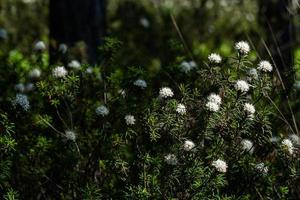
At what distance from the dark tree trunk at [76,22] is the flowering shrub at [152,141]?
154 centimetres

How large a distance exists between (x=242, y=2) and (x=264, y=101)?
5793 mm

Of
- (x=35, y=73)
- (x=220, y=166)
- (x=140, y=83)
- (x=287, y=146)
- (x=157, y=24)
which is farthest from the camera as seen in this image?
(x=157, y=24)

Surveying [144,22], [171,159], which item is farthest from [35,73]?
[144,22]

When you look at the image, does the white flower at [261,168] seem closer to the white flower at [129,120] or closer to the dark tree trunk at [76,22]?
the white flower at [129,120]

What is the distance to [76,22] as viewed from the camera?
5660 millimetres

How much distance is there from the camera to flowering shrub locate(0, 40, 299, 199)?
325 centimetres

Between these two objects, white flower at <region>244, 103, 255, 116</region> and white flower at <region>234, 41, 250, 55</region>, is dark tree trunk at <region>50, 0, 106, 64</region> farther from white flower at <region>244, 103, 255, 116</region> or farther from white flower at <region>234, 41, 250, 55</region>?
white flower at <region>244, 103, 255, 116</region>

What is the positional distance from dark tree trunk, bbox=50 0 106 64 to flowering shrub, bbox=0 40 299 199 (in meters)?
1.54

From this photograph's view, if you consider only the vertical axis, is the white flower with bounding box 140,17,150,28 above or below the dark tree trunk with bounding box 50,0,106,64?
above

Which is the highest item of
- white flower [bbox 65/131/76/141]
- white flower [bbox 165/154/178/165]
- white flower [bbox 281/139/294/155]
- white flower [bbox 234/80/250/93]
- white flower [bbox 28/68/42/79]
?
white flower [bbox 28/68/42/79]

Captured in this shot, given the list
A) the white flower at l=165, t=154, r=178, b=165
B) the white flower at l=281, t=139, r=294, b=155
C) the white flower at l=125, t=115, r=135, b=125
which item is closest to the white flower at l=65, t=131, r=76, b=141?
the white flower at l=125, t=115, r=135, b=125

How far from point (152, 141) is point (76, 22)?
8.01 ft

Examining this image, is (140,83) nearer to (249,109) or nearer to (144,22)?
(249,109)

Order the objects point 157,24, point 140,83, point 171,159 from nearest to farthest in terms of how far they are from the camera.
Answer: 1. point 171,159
2. point 140,83
3. point 157,24
